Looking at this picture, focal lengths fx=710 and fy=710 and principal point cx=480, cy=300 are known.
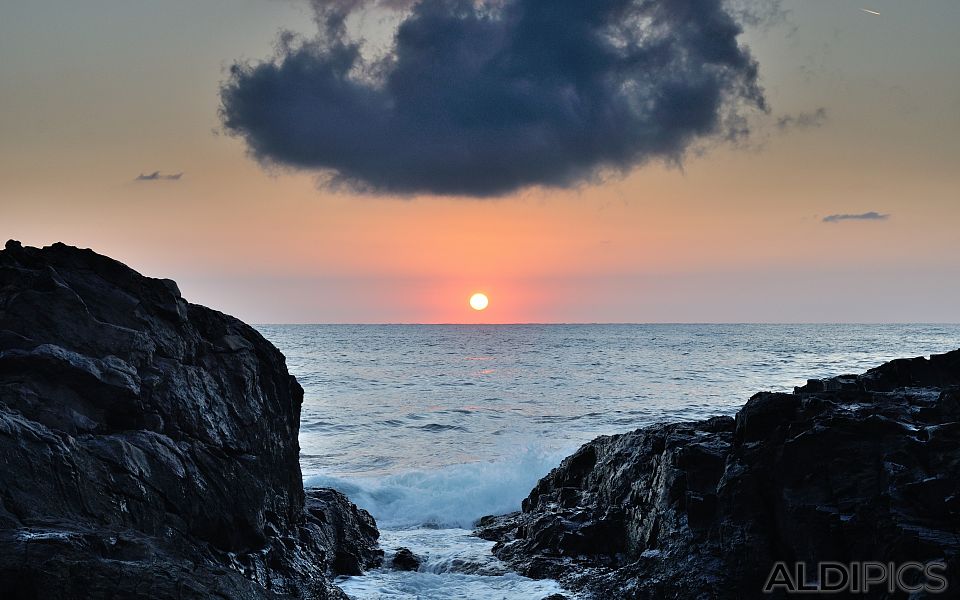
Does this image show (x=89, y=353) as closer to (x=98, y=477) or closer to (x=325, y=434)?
(x=98, y=477)

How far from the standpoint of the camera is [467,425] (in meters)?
41.1

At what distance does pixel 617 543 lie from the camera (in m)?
15.1

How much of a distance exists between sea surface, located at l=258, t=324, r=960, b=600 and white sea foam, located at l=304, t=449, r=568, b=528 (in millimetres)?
64

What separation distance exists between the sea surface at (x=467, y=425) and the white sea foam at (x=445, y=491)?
0.06m

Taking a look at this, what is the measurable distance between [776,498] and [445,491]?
16941 millimetres

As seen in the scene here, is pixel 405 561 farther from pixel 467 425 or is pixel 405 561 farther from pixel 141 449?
pixel 467 425

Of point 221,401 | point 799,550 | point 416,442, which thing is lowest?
point 416,442

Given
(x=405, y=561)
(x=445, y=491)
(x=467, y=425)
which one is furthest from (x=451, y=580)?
(x=467, y=425)

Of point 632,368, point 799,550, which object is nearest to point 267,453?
point 799,550

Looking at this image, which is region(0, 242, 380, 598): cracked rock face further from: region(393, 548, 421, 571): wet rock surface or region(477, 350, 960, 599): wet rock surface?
region(477, 350, 960, 599): wet rock surface

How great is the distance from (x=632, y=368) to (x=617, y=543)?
61247 millimetres

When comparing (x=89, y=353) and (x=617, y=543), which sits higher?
(x=89, y=353)

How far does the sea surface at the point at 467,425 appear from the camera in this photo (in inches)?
673

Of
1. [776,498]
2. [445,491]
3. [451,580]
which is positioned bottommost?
[445,491]
